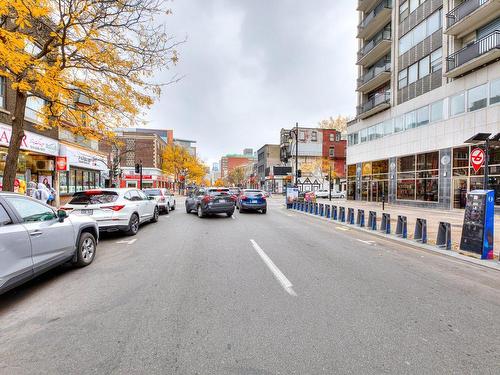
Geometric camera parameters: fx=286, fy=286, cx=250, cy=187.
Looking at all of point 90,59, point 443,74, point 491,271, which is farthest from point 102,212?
point 443,74

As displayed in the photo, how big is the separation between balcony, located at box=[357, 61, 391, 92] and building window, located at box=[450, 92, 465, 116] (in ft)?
29.9

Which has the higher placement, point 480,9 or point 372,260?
point 480,9

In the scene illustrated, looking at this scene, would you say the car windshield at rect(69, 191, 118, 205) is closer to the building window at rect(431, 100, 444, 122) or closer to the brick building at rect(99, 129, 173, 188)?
the building window at rect(431, 100, 444, 122)

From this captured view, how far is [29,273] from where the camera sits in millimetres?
4176

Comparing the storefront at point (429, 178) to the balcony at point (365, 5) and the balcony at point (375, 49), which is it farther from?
the balcony at point (365, 5)

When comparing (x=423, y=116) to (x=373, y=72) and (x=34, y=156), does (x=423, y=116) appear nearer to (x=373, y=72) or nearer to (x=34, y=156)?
(x=373, y=72)

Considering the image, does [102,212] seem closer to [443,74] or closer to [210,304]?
[210,304]

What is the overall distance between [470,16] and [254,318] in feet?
77.5

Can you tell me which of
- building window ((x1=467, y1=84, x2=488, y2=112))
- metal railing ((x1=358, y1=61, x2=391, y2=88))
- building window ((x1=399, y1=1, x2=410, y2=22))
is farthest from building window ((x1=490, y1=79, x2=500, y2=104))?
building window ((x1=399, y1=1, x2=410, y2=22))

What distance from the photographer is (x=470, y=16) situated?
18062mm

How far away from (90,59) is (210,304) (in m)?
8.66

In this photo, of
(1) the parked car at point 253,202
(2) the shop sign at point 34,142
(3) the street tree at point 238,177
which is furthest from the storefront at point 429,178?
(3) the street tree at point 238,177

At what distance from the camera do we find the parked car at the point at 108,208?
353 inches

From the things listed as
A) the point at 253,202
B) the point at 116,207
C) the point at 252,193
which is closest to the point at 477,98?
the point at 252,193
